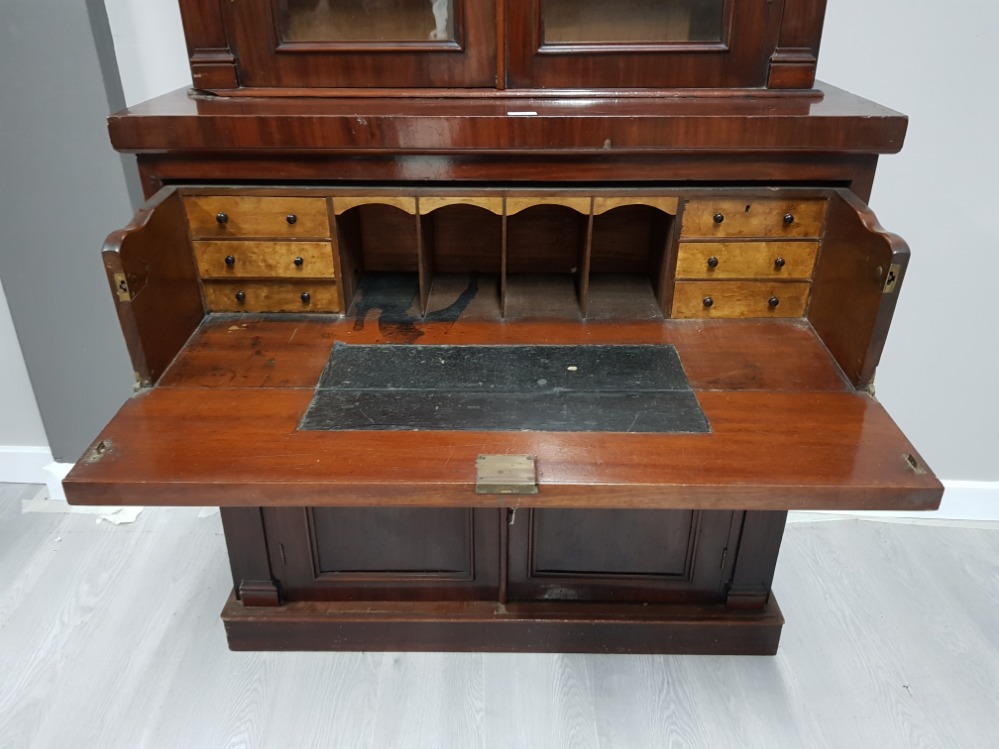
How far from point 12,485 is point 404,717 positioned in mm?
1551

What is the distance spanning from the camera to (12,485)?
93.8 inches

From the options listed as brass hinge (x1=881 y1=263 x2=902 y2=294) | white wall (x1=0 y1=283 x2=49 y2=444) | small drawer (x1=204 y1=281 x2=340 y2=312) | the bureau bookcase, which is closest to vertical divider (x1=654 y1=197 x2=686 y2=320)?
the bureau bookcase

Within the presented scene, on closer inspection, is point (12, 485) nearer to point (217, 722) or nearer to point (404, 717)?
point (217, 722)

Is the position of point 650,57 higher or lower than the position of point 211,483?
higher

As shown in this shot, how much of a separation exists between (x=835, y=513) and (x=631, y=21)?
5.24 ft

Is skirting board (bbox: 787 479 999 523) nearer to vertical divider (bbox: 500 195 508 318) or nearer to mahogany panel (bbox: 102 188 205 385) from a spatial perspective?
vertical divider (bbox: 500 195 508 318)

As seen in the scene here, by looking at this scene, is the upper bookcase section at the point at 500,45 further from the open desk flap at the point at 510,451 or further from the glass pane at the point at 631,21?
the open desk flap at the point at 510,451

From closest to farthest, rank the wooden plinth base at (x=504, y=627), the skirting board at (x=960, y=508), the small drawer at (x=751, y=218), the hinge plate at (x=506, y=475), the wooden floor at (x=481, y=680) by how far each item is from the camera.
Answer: the hinge plate at (x=506, y=475) < the small drawer at (x=751, y=218) < the wooden floor at (x=481, y=680) < the wooden plinth base at (x=504, y=627) < the skirting board at (x=960, y=508)

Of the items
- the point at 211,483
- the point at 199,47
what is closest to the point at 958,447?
the point at 211,483

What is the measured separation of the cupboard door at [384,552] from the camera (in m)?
1.71

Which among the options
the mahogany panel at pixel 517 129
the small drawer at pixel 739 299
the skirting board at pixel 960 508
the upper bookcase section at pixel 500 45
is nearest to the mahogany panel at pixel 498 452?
the small drawer at pixel 739 299

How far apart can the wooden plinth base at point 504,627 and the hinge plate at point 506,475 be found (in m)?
0.80

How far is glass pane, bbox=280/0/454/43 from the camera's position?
1397 millimetres

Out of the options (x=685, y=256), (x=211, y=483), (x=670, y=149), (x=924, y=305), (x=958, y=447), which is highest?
(x=670, y=149)
